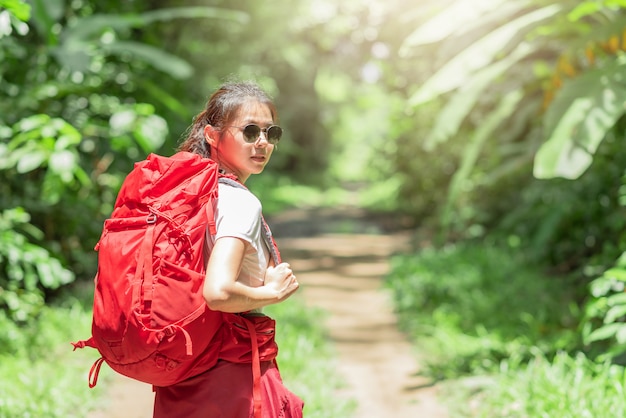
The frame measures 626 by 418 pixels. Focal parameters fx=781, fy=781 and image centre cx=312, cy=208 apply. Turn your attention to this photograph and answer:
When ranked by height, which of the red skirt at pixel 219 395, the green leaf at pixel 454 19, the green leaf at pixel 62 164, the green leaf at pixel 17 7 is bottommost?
the red skirt at pixel 219 395

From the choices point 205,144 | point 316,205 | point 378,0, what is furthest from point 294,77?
point 205,144

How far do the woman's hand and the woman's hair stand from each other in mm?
422

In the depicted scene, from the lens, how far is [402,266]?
10766 mm

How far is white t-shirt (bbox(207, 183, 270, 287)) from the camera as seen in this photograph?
2.03m

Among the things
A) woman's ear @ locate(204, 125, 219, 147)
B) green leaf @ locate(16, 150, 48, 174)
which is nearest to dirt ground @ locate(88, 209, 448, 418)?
green leaf @ locate(16, 150, 48, 174)

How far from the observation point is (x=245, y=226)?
2.04 m

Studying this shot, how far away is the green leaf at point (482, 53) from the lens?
5270mm

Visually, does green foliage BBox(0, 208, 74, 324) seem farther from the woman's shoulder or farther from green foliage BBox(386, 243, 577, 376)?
the woman's shoulder

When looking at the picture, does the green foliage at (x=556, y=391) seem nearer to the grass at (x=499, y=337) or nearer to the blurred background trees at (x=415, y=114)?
the grass at (x=499, y=337)

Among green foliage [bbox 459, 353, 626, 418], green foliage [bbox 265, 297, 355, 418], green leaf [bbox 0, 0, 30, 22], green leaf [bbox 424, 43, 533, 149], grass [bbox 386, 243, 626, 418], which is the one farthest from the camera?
green leaf [bbox 424, 43, 533, 149]

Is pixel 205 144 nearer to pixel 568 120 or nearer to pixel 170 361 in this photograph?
pixel 170 361

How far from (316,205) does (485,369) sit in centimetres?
2043

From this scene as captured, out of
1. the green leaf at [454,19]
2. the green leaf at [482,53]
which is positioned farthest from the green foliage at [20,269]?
the green leaf at [454,19]

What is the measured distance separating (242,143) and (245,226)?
313mm
